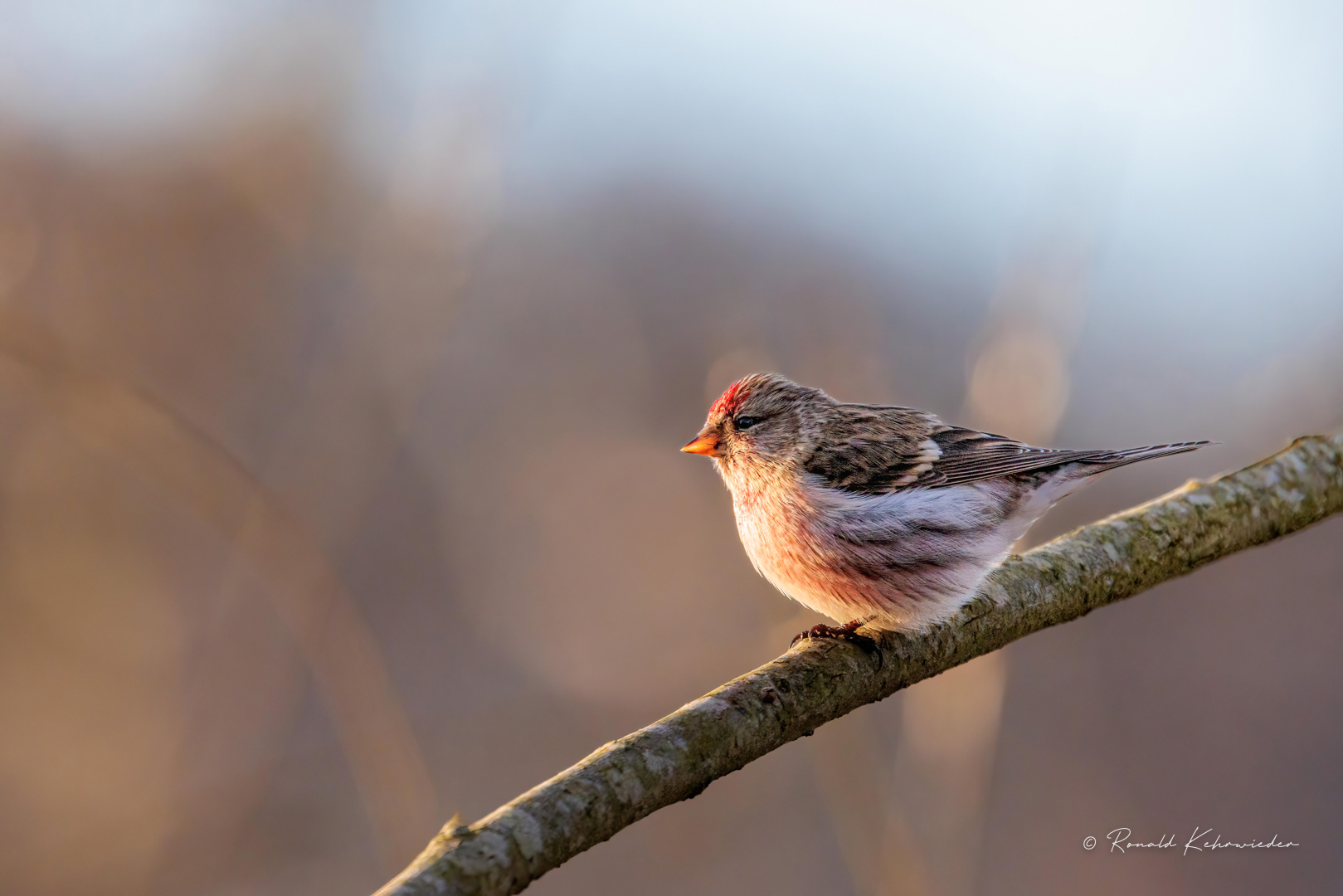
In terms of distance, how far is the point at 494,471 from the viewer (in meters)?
6.58

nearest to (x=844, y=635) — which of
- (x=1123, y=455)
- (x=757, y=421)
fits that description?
(x=757, y=421)

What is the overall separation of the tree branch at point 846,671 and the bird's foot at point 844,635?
0.10 ft

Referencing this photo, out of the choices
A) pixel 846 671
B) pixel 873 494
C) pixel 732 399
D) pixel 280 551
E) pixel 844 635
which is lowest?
pixel 846 671

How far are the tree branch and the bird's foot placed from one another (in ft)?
0.10

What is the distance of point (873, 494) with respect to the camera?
2.69m

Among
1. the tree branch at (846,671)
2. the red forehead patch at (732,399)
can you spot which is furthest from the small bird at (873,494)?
the tree branch at (846,671)

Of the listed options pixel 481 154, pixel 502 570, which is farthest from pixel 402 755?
pixel 502 570

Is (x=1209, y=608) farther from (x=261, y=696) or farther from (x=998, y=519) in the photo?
(x=261, y=696)

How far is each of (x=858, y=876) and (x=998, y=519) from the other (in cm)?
143

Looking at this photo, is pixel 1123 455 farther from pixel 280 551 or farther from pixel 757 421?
pixel 280 551

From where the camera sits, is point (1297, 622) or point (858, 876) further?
point (1297, 622)

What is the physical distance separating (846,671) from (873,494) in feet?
2.52

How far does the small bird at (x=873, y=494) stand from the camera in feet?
7.99

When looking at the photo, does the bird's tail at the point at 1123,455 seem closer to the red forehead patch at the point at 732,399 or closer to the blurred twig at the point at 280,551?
the red forehead patch at the point at 732,399
